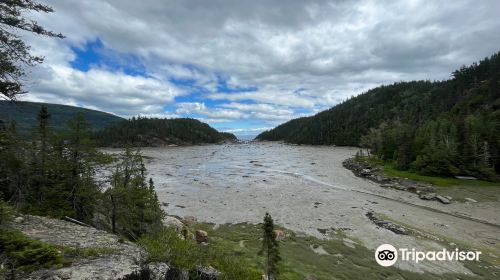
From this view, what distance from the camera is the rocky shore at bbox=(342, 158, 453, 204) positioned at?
49525mm

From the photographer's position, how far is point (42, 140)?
24.0 meters

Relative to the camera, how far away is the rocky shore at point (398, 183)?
49.5 meters

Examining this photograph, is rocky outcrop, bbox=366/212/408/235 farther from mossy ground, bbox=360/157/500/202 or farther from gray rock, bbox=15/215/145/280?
gray rock, bbox=15/215/145/280

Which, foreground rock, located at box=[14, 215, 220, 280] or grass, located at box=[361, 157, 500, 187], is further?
grass, located at box=[361, 157, 500, 187]

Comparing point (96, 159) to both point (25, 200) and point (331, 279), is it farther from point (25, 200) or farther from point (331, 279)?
point (331, 279)

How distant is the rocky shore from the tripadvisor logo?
23076 mm

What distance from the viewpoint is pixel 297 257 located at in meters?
25.6

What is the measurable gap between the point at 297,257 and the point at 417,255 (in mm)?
11360

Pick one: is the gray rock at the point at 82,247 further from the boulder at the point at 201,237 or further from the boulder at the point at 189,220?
the boulder at the point at 189,220

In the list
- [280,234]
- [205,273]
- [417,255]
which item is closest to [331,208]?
[280,234]

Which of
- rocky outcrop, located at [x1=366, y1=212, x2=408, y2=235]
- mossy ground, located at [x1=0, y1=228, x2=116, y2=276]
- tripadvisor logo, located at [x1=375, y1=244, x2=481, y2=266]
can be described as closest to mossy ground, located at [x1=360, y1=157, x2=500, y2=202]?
rocky outcrop, located at [x1=366, y1=212, x2=408, y2=235]

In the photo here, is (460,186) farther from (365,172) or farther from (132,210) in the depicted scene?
(132,210)

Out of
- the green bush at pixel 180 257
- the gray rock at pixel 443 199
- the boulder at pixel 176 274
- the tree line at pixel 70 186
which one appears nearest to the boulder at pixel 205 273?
the green bush at pixel 180 257

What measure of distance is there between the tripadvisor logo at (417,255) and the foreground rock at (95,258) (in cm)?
1818
